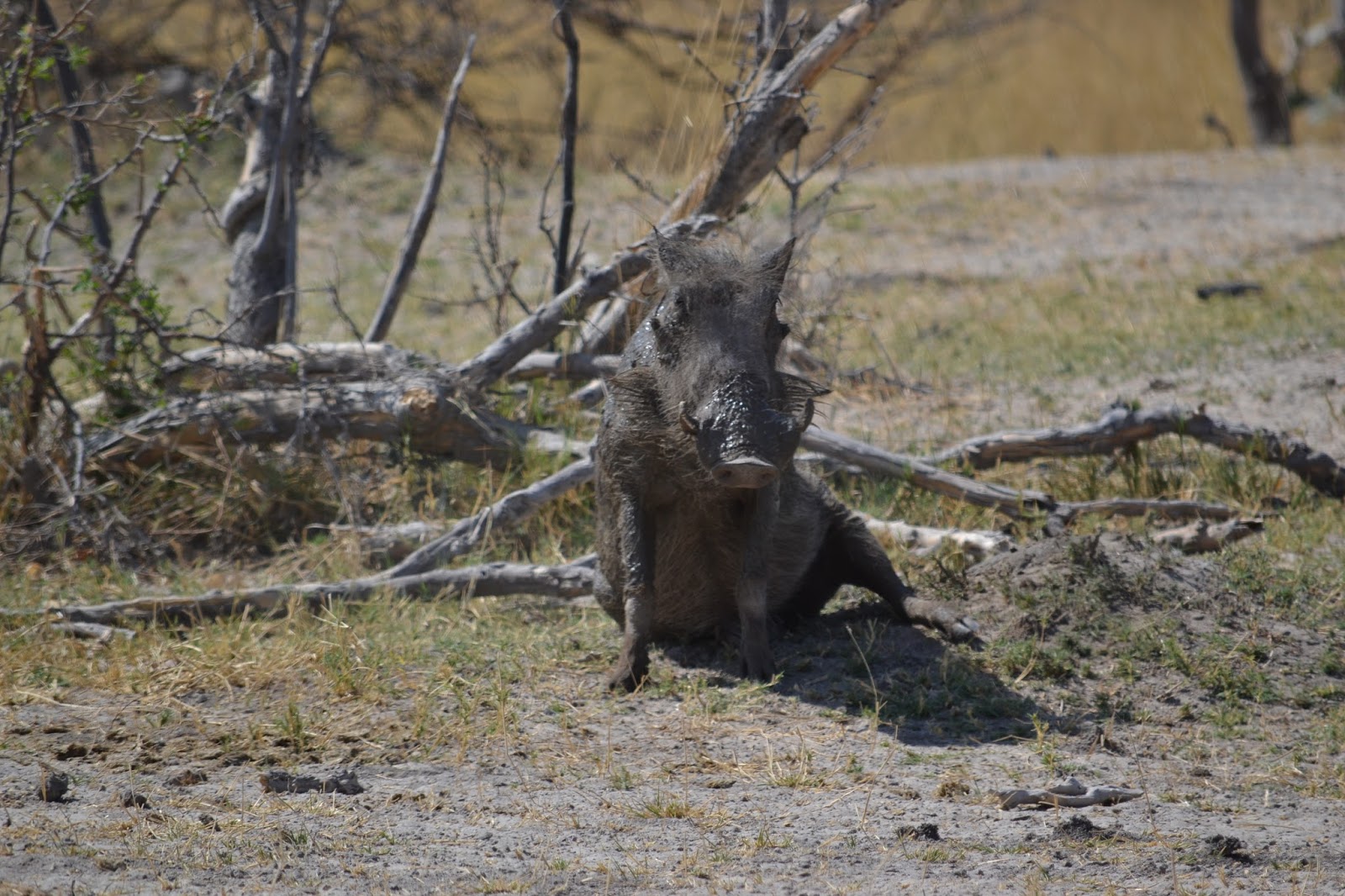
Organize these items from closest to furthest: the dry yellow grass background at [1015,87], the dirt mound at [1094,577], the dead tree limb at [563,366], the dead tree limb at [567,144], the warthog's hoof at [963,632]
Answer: the warthog's hoof at [963,632], the dirt mound at [1094,577], the dead tree limb at [563,366], the dead tree limb at [567,144], the dry yellow grass background at [1015,87]

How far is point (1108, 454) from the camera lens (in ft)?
20.6

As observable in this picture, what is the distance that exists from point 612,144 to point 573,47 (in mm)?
7119

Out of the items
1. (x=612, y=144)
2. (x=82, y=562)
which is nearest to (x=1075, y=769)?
(x=82, y=562)

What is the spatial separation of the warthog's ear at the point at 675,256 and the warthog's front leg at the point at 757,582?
2.40ft

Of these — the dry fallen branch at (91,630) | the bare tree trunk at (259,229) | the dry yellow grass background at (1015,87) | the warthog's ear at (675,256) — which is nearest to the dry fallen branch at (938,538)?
the warthog's ear at (675,256)

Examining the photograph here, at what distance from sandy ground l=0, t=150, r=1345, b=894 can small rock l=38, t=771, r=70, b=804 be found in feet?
0.08

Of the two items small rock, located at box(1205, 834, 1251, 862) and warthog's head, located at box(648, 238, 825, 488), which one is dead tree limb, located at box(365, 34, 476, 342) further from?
small rock, located at box(1205, 834, 1251, 862)

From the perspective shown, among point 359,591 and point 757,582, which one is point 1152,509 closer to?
point 757,582

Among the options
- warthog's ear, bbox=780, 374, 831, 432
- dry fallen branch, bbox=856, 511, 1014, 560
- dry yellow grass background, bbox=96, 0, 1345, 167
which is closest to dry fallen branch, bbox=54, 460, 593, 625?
dry fallen branch, bbox=856, 511, 1014, 560

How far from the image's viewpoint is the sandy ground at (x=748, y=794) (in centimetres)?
304

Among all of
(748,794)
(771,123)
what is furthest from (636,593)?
(771,123)

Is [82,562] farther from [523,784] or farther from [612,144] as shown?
[612,144]

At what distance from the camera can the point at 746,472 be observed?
12.3ft

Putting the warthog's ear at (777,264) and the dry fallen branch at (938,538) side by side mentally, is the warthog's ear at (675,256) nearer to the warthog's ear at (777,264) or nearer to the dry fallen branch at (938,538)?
the warthog's ear at (777,264)
